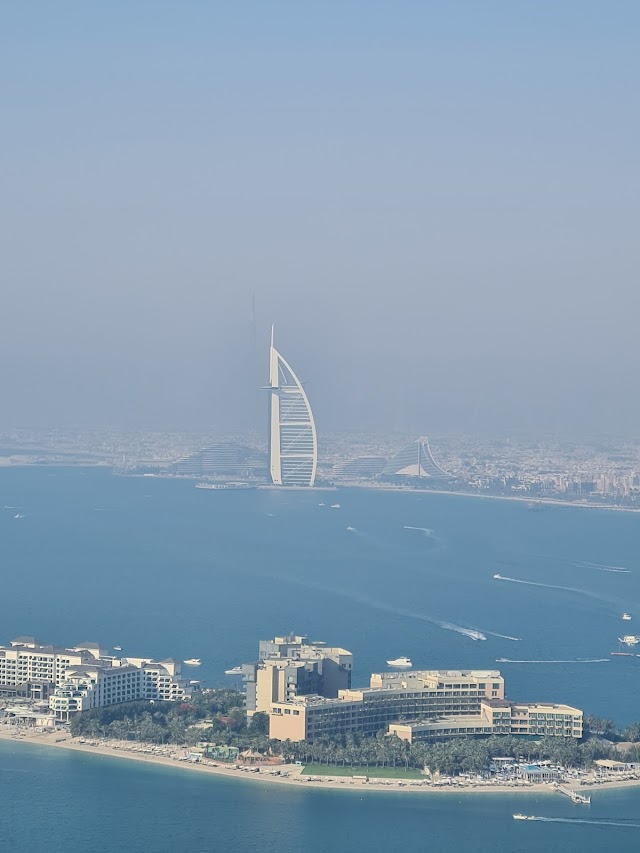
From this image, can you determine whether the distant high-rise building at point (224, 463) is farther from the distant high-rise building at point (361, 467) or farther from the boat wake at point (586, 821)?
the boat wake at point (586, 821)

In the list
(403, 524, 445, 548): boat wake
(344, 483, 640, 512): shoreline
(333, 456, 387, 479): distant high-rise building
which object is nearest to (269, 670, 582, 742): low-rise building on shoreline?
(403, 524, 445, 548): boat wake

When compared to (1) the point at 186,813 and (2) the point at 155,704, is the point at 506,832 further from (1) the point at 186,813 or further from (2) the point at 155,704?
(2) the point at 155,704

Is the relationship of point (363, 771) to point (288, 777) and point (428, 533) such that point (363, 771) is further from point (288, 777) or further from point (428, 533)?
point (428, 533)

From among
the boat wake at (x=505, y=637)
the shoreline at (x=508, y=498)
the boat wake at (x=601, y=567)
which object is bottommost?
the boat wake at (x=505, y=637)

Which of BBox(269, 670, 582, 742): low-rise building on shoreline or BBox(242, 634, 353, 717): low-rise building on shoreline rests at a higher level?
BBox(242, 634, 353, 717): low-rise building on shoreline

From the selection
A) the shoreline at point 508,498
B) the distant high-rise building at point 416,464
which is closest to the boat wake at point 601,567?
the shoreline at point 508,498

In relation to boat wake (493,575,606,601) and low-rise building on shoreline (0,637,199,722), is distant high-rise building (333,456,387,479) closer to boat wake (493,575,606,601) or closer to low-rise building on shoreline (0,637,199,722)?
boat wake (493,575,606,601)
